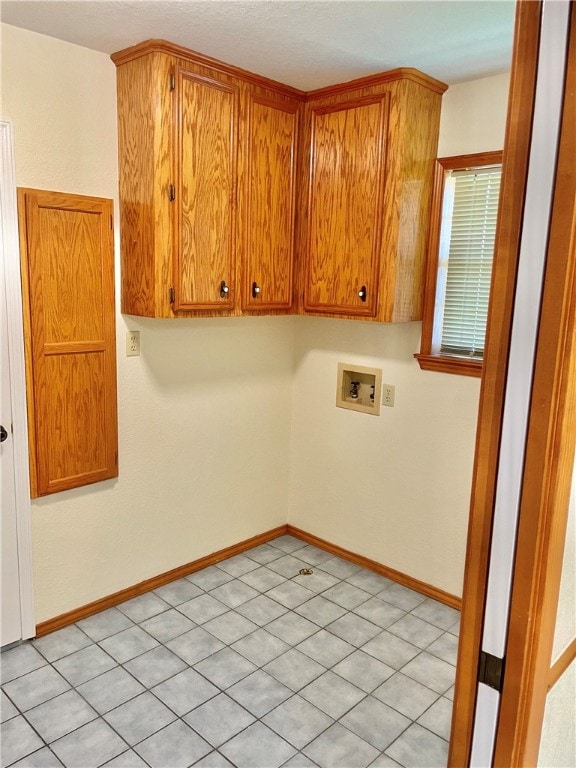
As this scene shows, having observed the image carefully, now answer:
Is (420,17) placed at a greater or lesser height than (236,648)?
greater

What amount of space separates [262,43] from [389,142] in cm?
72

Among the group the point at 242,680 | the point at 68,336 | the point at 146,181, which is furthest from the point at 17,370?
the point at 242,680

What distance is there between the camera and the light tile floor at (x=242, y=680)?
199 cm

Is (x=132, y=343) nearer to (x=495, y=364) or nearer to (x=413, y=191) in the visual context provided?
(x=413, y=191)

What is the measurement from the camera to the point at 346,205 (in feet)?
9.33

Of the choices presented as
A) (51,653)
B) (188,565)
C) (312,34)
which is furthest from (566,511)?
(188,565)

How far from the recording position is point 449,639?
8.75 ft

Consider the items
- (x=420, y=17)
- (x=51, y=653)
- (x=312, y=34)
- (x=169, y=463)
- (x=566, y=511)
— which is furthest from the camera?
(x=169, y=463)

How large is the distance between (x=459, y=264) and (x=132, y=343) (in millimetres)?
1629

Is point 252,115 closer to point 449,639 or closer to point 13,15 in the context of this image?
point 13,15

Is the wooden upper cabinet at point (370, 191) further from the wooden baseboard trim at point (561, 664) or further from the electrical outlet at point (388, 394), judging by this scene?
the wooden baseboard trim at point (561, 664)

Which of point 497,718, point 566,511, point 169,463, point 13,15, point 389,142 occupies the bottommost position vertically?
point 169,463

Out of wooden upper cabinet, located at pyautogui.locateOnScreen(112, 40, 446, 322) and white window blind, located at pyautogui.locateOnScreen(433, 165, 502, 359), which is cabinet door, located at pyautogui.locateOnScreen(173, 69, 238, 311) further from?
white window blind, located at pyautogui.locateOnScreen(433, 165, 502, 359)

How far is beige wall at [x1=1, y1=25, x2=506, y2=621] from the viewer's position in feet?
7.90
